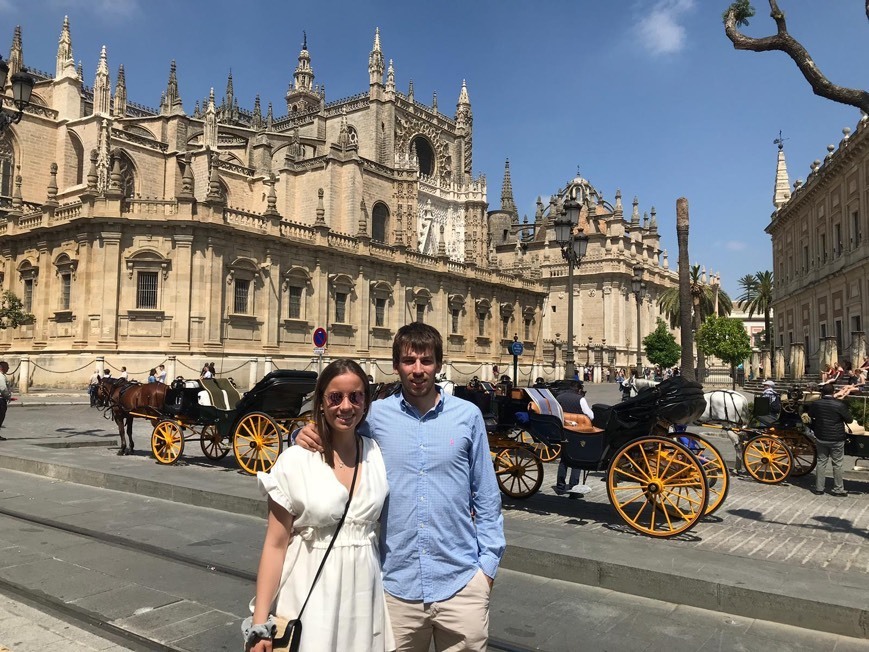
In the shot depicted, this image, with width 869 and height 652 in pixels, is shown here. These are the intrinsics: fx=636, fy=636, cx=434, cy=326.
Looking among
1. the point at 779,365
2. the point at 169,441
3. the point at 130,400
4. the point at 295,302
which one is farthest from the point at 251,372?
the point at 779,365

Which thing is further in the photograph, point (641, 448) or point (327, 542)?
point (641, 448)

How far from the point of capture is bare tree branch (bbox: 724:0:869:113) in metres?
6.95

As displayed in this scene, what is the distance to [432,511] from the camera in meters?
2.56

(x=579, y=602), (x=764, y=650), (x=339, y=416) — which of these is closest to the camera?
(x=339, y=416)

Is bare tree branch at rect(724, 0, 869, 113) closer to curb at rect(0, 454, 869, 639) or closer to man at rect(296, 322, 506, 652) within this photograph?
curb at rect(0, 454, 869, 639)

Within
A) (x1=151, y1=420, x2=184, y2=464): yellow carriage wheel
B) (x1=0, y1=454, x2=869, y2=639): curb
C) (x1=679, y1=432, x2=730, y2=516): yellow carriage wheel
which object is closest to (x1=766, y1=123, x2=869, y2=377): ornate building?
(x1=679, y1=432, x2=730, y2=516): yellow carriage wheel

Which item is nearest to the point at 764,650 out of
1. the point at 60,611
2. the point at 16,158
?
the point at 60,611

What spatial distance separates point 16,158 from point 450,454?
3961 centimetres

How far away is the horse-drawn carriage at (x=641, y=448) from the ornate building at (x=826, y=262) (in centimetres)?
2047

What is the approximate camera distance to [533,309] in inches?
1784

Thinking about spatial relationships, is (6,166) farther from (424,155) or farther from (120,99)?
(424,155)

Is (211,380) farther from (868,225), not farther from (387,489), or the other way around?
(868,225)

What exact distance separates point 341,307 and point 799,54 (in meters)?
26.3

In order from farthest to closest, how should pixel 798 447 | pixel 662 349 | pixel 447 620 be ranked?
pixel 662 349
pixel 798 447
pixel 447 620
